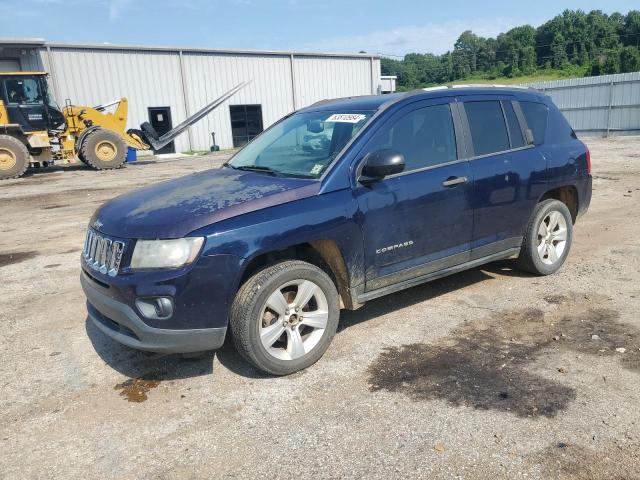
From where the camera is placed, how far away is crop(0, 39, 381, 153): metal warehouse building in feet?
81.1

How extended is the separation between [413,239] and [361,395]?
135 centimetres

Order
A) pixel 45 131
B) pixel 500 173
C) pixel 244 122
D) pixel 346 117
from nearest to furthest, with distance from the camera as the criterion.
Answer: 1. pixel 346 117
2. pixel 500 173
3. pixel 45 131
4. pixel 244 122

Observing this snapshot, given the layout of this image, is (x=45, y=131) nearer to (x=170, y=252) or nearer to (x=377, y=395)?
(x=170, y=252)

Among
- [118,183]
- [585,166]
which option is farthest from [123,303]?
[118,183]

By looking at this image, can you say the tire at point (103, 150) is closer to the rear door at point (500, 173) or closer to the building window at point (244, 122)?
the building window at point (244, 122)

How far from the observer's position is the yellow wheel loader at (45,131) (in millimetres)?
17391

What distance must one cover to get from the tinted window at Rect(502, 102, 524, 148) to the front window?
17.6 m

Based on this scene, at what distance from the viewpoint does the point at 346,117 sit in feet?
14.2

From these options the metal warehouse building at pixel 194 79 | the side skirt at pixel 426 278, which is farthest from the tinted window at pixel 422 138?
the metal warehouse building at pixel 194 79

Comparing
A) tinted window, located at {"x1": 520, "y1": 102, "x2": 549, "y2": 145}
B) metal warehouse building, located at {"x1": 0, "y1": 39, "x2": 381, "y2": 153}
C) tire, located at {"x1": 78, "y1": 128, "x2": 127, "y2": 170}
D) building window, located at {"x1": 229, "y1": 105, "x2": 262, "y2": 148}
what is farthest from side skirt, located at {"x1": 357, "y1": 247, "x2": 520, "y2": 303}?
building window, located at {"x1": 229, "y1": 105, "x2": 262, "y2": 148}

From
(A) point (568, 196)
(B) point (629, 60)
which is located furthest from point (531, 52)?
(A) point (568, 196)

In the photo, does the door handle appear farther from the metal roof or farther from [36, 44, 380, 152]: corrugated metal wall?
[36, 44, 380, 152]: corrugated metal wall

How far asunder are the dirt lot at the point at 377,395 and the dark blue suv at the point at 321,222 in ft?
1.23

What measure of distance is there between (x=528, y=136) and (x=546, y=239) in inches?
41.9
